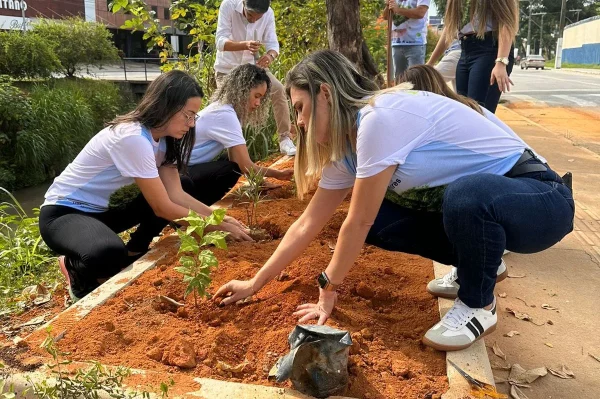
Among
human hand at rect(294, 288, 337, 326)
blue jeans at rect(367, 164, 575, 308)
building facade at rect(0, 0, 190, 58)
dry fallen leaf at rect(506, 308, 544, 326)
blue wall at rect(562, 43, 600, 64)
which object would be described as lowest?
dry fallen leaf at rect(506, 308, 544, 326)

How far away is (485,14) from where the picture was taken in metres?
3.93

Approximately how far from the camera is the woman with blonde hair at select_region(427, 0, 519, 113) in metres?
3.87

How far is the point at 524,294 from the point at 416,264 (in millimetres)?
574

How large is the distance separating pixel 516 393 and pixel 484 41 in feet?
8.97

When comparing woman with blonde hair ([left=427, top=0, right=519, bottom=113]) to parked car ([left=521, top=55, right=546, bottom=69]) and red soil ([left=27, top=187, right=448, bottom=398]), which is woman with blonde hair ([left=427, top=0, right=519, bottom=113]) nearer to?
red soil ([left=27, top=187, right=448, bottom=398])

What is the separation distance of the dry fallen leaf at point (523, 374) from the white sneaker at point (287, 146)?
372 cm

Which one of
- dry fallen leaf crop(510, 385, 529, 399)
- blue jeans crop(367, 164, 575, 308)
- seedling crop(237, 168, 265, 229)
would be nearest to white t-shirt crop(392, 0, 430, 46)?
seedling crop(237, 168, 265, 229)

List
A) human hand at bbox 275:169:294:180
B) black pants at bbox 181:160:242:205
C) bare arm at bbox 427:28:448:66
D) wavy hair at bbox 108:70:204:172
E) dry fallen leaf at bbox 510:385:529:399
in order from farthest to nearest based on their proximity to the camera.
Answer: bare arm at bbox 427:28:448:66, human hand at bbox 275:169:294:180, black pants at bbox 181:160:242:205, wavy hair at bbox 108:70:204:172, dry fallen leaf at bbox 510:385:529:399

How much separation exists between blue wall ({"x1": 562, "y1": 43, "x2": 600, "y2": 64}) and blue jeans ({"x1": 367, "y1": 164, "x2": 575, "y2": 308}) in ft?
164

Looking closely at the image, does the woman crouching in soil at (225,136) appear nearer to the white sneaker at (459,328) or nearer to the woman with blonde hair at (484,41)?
the woman with blonde hair at (484,41)

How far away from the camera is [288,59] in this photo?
26.1 feet

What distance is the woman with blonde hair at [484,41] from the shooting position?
387 cm

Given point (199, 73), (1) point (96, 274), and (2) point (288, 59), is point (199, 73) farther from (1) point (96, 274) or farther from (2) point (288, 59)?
(1) point (96, 274)

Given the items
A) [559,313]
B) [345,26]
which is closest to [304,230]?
[559,313]
